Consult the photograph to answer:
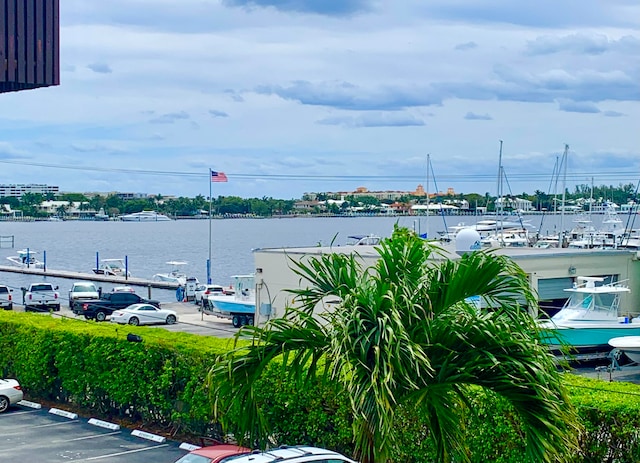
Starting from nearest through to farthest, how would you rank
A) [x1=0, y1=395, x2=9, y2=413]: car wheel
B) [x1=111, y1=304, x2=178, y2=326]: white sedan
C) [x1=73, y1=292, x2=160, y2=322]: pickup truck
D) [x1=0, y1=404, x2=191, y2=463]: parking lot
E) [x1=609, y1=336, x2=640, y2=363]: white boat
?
1. [x1=0, y1=404, x2=191, y2=463]: parking lot
2. [x1=0, y1=395, x2=9, y2=413]: car wheel
3. [x1=609, y1=336, x2=640, y2=363]: white boat
4. [x1=111, y1=304, x2=178, y2=326]: white sedan
5. [x1=73, y1=292, x2=160, y2=322]: pickup truck

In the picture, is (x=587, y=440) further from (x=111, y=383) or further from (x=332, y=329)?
(x=111, y=383)

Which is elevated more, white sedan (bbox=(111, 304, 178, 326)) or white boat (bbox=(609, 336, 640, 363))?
white boat (bbox=(609, 336, 640, 363))

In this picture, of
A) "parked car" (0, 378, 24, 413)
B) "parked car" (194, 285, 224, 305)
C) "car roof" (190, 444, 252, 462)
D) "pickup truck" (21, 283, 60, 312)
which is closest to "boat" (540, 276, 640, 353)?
"parked car" (0, 378, 24, 413)

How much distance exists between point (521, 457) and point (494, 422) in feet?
2.11

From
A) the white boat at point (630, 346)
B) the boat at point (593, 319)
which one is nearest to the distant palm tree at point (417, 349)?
the white boat at point (630, 346)

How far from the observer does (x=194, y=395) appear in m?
17.8

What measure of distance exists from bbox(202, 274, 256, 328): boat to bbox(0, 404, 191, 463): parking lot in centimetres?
2830

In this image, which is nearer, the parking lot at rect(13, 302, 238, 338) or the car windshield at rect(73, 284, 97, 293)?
the parking lot at rect(13, 302, 238, 338)

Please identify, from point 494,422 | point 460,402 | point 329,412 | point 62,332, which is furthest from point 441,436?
point 62,332

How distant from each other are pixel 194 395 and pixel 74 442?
3.04 meters

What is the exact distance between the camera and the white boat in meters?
30.3

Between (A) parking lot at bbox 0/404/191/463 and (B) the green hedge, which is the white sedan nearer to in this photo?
(B) the green hedge

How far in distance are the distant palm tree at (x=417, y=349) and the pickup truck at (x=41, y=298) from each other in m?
44.6

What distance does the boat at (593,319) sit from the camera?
34.2 meters
